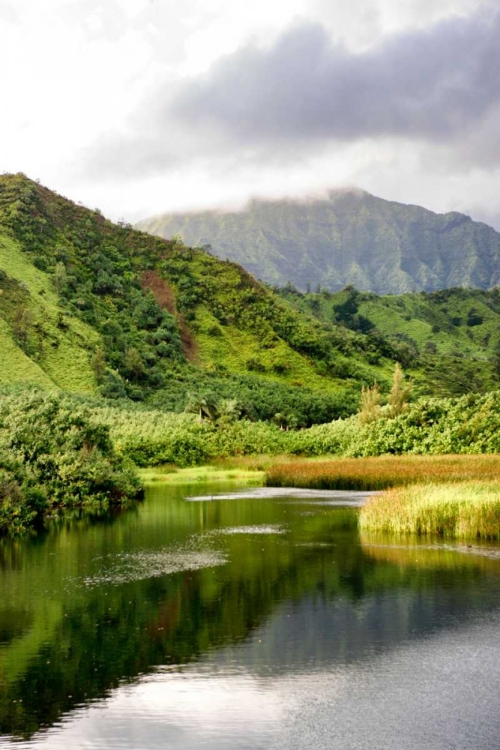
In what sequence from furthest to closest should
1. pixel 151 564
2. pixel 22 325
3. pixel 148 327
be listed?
pixel 148 327
pixel 22 325
pixel 151 564

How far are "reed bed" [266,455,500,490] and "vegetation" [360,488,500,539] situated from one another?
702 cm

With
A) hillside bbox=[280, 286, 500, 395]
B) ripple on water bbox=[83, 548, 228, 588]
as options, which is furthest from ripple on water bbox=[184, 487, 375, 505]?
hillside bbox=[280, 286, 500, 395]

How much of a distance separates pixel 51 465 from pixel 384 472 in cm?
1870

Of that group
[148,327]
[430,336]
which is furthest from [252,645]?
[430,336]

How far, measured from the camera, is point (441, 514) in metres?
29.5

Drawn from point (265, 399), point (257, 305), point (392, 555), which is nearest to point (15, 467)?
point (392, 555)

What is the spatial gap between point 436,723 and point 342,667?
2853 millimetres

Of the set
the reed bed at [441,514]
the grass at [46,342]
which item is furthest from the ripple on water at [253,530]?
the grass at [46,342]

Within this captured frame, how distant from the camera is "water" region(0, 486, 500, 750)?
12.2m

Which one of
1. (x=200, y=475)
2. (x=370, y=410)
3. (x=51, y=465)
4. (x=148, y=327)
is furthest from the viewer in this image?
(x=148, y=327)

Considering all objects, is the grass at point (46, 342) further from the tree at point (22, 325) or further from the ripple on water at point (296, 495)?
the ripple on water at point (296, 495)

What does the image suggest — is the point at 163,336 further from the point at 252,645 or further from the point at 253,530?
the point at 252,645

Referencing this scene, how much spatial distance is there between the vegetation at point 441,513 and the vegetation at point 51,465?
14808mm

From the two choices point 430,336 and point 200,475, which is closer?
point 200,475
